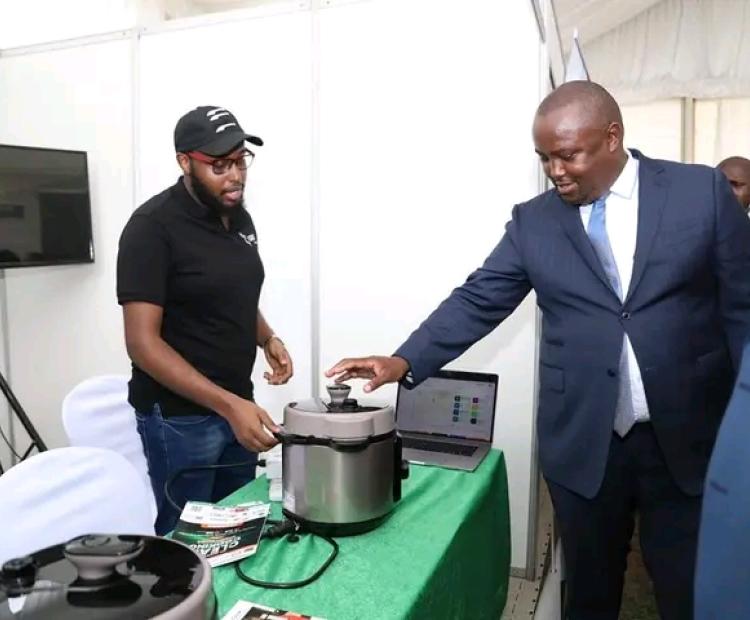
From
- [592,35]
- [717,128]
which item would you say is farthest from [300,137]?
[717,128]

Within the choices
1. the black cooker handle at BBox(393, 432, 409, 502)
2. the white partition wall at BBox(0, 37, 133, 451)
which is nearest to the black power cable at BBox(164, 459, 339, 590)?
the black cooker handle at BBox(393, 432, 409, 502)

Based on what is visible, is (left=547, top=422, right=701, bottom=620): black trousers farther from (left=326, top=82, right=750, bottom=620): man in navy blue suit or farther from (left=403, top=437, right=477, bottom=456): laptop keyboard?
(left=403, top=437, right=477, bottom=456): laptop keyboard

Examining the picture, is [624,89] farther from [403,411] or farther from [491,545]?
[491,545]

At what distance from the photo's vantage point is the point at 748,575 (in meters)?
0.73

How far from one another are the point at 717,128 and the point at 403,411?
178 inches

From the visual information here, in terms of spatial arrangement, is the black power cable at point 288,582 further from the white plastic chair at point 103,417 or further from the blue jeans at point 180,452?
the white plastic chair at point 103,417

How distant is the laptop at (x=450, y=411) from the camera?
5.72 feet

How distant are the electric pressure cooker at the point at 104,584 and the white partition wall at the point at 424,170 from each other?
1.65m

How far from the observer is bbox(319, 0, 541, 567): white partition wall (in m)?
2.05

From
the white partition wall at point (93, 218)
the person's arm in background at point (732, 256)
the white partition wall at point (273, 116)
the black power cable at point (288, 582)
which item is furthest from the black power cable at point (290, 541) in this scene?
the white partition wall at point (93, 218)

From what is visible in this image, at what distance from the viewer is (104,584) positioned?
0.53 meters

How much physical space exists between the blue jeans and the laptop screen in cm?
52

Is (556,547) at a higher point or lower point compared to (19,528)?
lower

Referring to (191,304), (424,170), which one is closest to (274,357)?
(191,304)
